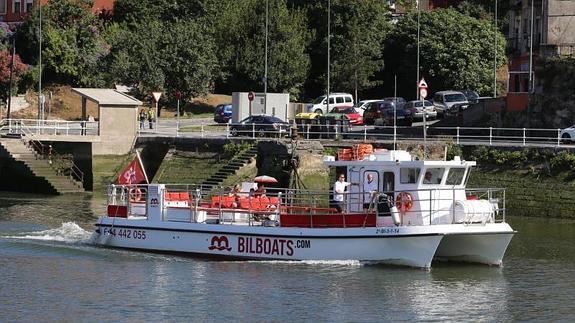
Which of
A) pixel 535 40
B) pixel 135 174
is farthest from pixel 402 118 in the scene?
pixel 135 174

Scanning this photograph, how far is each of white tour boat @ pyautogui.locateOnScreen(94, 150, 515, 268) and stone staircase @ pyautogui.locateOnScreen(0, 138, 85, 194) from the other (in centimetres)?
2223

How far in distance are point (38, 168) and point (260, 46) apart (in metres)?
32.0

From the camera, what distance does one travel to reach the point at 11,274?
→ 113ft

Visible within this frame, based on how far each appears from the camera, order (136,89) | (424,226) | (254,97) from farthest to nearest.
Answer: (136,89) → (254,97) → (424,226)

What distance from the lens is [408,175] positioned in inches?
1416

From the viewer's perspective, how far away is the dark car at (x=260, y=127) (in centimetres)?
6103

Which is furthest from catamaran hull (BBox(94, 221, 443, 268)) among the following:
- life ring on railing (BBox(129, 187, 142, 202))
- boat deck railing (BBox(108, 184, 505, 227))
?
life ring on railing (BBox(129, 187, 142, 202))

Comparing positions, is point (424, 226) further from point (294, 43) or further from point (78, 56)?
point (78, 56)

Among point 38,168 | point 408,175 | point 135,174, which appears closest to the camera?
point 408,175

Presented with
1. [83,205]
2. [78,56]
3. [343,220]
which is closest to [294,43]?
[78,56]

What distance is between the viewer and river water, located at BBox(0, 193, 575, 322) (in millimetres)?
29578

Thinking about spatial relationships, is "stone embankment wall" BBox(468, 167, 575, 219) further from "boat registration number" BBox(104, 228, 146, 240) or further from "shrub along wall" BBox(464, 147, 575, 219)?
"boat registration number" BBox(104, 228, 146, 240)

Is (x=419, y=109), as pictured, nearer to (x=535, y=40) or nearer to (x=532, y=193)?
(x=535, y=40)

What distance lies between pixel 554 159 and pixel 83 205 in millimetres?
20125
